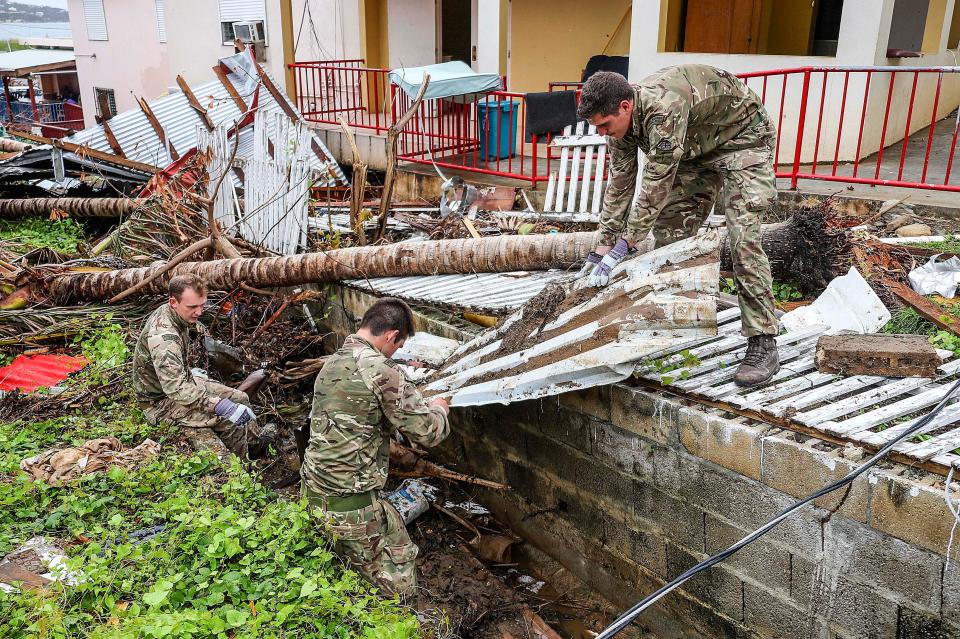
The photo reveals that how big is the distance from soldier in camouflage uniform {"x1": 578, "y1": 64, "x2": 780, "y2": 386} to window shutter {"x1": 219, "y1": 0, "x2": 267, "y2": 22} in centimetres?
1320

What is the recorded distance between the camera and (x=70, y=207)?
426 inches

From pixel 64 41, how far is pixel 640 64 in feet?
146

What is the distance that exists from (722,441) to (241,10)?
15.3 m

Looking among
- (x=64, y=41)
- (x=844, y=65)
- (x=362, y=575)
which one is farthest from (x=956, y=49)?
(x=64, y=41)

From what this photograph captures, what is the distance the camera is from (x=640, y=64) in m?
9.76

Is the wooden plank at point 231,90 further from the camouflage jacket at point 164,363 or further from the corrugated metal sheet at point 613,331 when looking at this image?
the corrugated metal sheet at point 613,331

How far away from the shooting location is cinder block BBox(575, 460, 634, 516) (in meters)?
4.56

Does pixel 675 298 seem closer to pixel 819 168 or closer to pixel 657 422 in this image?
pixel 657 422

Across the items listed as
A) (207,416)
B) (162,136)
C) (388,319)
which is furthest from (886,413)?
(162,136)

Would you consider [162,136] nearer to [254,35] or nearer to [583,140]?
[254,35]

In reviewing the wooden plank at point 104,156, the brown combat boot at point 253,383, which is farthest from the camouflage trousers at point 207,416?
the wooden plank at point 104,156

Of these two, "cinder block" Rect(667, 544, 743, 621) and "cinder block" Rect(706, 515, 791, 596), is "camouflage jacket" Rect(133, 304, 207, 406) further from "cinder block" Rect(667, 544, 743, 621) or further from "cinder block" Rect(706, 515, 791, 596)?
"cinder block" Rect(706, 515, 791, 596)

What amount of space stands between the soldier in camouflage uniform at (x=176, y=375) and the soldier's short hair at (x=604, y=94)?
9.80 ft

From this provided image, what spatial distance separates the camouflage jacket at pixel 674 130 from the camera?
388cm
